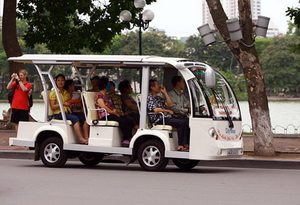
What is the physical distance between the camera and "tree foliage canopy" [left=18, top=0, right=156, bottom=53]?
35.8 meters

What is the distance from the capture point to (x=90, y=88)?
17.6 metres

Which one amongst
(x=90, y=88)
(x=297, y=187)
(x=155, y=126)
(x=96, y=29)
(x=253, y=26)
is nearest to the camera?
(x=297, y=187)

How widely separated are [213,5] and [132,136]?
468 cm

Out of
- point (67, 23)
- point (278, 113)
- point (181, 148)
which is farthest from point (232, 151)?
point (278, 113)

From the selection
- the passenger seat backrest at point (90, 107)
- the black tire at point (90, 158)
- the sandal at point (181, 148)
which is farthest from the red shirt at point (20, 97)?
the sandal at point (181, 148)

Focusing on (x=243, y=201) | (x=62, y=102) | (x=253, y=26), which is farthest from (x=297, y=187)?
(x=253, y=26)

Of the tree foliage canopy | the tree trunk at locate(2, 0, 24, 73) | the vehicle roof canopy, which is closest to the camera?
the vehicle roof canopy

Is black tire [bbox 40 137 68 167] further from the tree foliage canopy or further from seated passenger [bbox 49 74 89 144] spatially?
the tree foliage canopy

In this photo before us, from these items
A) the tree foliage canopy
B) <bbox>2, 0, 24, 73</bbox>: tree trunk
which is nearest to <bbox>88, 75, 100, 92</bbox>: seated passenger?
<bbox>2, 0, 24, 73</bbox>: tree trunk

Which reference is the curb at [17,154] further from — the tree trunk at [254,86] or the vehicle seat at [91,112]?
the tree trunk at [254,86]

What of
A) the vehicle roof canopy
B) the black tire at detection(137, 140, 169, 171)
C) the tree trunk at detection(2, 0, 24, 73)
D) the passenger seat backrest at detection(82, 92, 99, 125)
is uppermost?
the tree trunk at detection(2, 0, 24, 73)

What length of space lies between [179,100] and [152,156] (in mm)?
1181

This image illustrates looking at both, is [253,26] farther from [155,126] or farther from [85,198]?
[85,198]

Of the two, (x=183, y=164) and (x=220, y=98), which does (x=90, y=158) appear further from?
(x=220, y=98)
